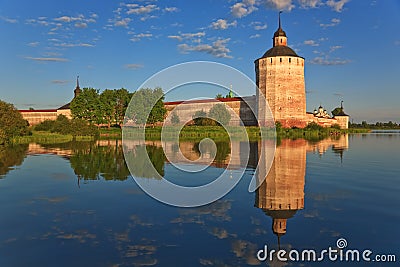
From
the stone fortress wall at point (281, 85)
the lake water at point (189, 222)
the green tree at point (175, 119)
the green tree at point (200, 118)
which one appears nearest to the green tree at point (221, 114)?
the green tree at point (200, 118)

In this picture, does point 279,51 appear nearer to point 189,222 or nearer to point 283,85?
point 283,85

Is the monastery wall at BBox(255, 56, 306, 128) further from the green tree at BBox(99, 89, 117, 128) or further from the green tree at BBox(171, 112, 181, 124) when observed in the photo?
the green tree at BBox(99, 89, 117, 128)

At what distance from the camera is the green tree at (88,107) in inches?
1687

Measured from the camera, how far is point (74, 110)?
43.2 metres

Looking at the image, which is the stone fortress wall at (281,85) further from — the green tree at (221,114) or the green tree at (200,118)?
the green tree at (200,118)

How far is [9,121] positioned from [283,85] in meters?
31.6

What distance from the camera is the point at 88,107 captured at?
43.2 metres

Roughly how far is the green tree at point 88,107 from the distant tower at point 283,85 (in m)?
20.7

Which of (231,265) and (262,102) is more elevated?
(262,102)

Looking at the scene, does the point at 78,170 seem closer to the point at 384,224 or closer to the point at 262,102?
the point at 384,224

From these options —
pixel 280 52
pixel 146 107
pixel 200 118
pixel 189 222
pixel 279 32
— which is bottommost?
pixel 189 222

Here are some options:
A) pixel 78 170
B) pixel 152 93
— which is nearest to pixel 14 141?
pixel 78 170

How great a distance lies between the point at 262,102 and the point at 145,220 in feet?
136

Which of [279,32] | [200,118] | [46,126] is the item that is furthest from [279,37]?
[46,126]
